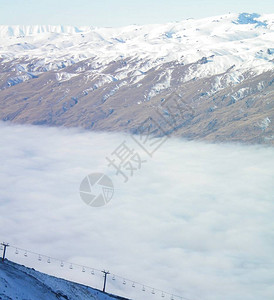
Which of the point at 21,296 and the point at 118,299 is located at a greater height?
the point at 21,296

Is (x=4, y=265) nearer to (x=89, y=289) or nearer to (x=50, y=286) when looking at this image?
(x=50, y=286)

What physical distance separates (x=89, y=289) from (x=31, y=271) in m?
15.7

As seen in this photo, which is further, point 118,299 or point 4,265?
point 118,299

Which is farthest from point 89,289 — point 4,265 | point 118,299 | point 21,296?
point 21,296

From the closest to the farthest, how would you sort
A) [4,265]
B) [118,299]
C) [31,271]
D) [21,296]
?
[21,296] < [4,265] < [31,271] < [118,299]

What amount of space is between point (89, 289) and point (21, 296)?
32.9 metres

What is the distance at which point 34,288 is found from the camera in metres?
A: 97.6

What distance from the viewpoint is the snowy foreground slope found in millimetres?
88688

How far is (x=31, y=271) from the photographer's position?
114062mm

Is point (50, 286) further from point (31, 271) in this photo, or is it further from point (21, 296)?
point (21, 296)

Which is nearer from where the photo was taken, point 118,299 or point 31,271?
point 31,271

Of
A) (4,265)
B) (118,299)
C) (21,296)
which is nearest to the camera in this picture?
(21,296)

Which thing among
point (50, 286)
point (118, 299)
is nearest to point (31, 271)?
point (50, 286)

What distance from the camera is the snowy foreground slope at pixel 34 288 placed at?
8869 centimetres
